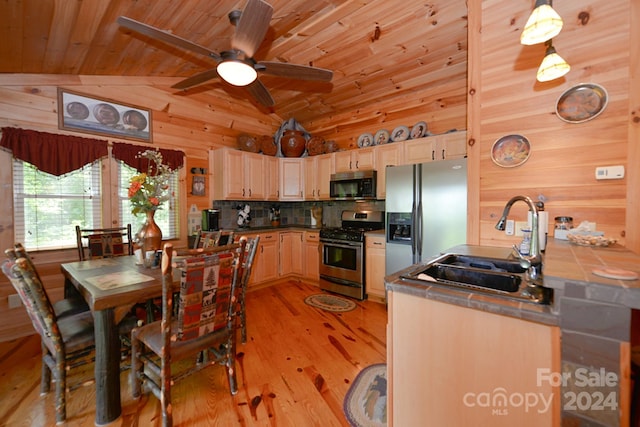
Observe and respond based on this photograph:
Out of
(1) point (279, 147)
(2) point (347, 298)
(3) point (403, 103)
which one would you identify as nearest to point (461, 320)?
(2) point (347, 298)

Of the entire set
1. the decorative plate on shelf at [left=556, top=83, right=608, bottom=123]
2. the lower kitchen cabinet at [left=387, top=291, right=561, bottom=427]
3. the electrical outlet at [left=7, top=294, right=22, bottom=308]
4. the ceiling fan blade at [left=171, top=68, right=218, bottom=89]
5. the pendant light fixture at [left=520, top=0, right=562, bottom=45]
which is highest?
the ceiling fan blade at [left=171, top=68, right=218, bottom=89]

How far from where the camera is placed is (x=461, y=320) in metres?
1.00

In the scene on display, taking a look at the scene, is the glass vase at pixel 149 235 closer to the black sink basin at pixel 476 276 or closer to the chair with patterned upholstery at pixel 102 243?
the chair with patterned upholstery at pixel 102 243

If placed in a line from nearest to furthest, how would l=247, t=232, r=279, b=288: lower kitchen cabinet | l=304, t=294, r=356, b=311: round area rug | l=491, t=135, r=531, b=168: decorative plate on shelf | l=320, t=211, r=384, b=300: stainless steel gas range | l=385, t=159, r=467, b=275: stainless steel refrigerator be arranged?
l=491, t=135, r=531, b=168: decorative plate on shelf < l=385, t=159, r=467, b=275: stainless steel refrigerator < l=304, t=294, r=356, b=311: round area rug < l=320, t=211, r=384, b=300: stainless steel gas range < l=247, t=232, r=279, b=288: lower kitchen cabinet

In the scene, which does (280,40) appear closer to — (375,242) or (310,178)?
(310,178)

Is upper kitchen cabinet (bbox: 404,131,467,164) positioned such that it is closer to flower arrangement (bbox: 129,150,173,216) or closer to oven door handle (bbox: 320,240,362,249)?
oven door handle (bbox: 320,240,362,249)

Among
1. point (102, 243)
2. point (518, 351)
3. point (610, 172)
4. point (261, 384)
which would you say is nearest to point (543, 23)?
point (610, 172)

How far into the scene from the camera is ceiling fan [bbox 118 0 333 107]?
5.72 ft

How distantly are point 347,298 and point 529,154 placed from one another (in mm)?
2641

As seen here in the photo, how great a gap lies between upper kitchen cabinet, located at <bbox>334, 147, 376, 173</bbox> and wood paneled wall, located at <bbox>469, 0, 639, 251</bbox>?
1865 mm

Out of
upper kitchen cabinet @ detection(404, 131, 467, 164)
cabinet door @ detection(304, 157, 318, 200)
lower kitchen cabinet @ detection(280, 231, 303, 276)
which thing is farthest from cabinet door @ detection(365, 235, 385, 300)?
cabinet door @ detection(304, 157, 318, 200)

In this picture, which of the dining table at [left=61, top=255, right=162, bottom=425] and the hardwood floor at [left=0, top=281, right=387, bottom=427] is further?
the hardwood floor at [left=0, top=281, right=387, bottom=427]

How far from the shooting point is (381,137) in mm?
4008

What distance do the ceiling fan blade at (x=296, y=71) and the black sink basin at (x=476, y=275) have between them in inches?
73.1
